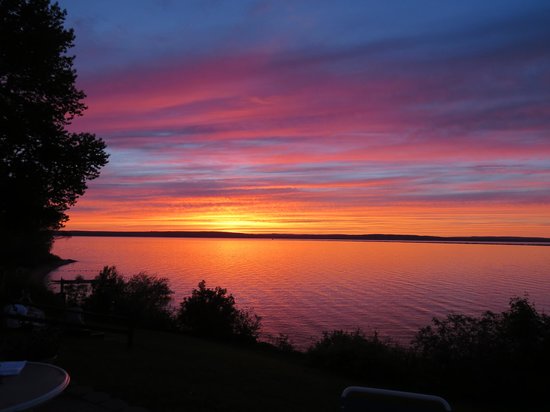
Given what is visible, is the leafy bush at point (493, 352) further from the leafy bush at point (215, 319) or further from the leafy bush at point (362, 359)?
the leafy bush at point (215, 319)

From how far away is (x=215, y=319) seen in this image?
19188 mm

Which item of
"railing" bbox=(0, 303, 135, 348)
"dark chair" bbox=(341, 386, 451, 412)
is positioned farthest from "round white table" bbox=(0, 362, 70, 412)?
"railing" bbox=(0, 303, 135, 348)

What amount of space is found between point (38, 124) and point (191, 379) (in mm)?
9730

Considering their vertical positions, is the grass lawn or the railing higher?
the railing

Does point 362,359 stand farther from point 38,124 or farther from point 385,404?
point 38,124

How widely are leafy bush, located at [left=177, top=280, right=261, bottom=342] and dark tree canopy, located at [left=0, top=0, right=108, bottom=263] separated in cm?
621

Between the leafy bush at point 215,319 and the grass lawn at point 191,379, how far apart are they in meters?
5.63

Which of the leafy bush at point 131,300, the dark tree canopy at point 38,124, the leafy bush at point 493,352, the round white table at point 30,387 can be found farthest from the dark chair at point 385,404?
the leafy bush at point 131,300

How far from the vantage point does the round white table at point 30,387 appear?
4.15 meters

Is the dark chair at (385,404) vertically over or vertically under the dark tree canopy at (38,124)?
under

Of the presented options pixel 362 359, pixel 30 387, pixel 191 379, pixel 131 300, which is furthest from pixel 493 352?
pixel 131 300

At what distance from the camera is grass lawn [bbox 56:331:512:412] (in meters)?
7.62

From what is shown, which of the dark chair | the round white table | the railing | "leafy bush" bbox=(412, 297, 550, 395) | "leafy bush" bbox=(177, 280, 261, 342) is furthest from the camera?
"leafy bush" bbox=(177, 280, 261, 342)

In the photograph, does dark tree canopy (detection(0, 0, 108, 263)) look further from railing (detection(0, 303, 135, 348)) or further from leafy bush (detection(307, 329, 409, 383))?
leafy bush (detection(307, 329, 409, 383))
